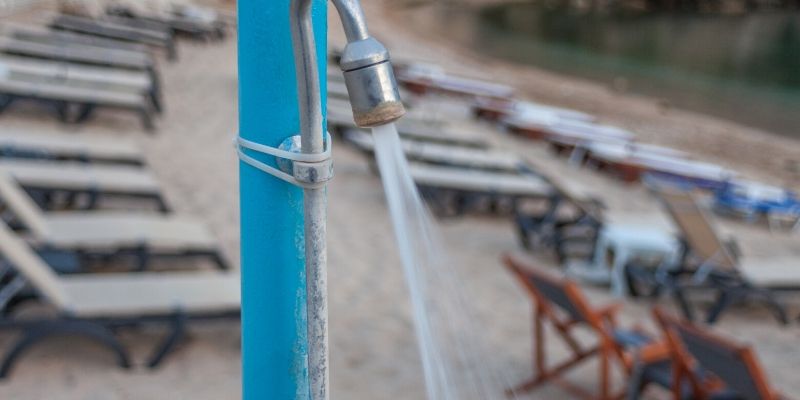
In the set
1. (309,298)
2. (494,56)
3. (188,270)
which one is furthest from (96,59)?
(494,56)

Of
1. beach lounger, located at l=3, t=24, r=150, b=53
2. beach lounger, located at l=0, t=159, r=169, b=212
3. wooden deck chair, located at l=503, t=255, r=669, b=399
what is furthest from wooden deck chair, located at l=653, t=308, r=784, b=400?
beach lounger, located at l=3, t=24, r=150, b=53

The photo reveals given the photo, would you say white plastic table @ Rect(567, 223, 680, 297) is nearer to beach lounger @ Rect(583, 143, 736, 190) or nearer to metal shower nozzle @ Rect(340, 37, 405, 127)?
beach lounger @ Rect(583, 143, 736, 190)

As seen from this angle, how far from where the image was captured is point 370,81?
108cm

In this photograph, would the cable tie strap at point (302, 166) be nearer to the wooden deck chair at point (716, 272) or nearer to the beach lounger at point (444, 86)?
the wooden deck chair at point (716, 272)

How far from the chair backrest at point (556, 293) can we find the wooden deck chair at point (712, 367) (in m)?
0.37

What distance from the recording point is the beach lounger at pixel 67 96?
8141 mm

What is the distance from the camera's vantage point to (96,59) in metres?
10.5

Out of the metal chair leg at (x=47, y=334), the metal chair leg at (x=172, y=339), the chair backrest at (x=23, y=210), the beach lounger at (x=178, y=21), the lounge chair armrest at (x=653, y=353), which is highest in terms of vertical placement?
the chair backrest at (x=23, y=210)

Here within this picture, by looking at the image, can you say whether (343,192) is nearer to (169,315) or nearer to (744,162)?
(169,315)

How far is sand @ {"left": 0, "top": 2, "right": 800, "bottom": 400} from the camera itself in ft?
13.0

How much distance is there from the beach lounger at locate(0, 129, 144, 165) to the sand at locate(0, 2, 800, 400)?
1.68ft

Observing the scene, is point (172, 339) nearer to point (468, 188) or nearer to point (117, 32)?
point (468, 188)

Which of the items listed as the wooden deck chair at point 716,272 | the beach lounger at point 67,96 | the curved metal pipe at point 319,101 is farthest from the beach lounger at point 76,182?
the curved metal pipe at point 319,101

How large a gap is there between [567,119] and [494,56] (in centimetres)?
1290
